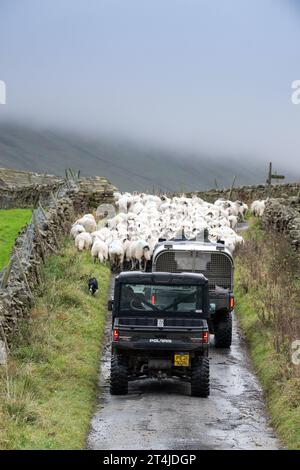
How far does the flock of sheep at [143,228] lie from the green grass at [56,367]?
114 inches

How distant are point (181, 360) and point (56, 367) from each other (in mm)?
2870

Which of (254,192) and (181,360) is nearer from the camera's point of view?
(181,360)

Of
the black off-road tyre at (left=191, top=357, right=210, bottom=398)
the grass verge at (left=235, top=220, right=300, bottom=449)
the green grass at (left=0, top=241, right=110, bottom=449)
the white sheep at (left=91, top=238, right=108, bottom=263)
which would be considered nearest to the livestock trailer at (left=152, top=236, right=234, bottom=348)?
the grass verge at (left=235, top=220, right=300, bottom=449)

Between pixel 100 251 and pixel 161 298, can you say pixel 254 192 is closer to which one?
pixel 100 251

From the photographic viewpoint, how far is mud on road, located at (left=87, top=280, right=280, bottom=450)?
1647cm

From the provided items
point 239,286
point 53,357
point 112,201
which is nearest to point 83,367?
point 53,357

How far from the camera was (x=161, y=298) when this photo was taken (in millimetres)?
19859

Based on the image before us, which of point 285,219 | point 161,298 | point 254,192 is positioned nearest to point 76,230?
point 285,219

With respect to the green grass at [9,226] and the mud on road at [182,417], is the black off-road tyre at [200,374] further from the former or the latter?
the green grass at [9,226]

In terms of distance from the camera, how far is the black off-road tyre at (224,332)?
79.7ft

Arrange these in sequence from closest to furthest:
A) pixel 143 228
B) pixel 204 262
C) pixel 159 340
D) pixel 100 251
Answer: pixel 159 340 < pixel 204 262 < pixel 100 251 < pixel 143 228

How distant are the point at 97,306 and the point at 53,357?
20.9 ft
